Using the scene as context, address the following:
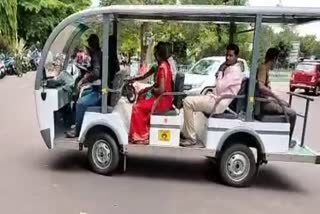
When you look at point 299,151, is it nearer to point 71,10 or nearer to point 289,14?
point 289,14

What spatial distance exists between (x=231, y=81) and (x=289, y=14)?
1.15 m

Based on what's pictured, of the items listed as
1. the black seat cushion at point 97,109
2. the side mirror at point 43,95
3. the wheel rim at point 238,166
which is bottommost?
the wheel rim at point 238,166

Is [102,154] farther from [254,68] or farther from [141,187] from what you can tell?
[254,68]

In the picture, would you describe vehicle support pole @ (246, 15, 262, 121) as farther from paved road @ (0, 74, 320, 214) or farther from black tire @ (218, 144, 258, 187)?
paved road @ (0, 74, 320, 214)

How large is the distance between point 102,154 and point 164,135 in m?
0.93

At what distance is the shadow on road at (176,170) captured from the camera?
6613 mm

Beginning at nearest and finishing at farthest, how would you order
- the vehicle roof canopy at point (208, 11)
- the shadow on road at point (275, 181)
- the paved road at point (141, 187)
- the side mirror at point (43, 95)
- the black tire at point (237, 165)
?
the paved road at point (141, 187) → the vehicle roof canopy at point (208, 11) → the black tire at point (237, 165) → the shadow on road at point (275, 181) → the side mirror at point (43, 95)

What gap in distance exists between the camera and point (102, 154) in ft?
21.6

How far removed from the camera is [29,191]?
5730 mm

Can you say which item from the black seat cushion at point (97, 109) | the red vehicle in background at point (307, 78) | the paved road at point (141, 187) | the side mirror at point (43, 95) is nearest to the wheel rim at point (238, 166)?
the paved road at point (141, 187)

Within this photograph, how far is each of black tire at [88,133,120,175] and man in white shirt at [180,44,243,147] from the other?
0.94 metres

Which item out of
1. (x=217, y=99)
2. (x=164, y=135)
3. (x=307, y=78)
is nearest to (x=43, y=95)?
(x=164, y=135)

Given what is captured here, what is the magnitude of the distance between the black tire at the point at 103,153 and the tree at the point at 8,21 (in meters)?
23.1

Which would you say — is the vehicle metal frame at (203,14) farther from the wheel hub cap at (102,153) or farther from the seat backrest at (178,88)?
the seat backrest at (178,88)
